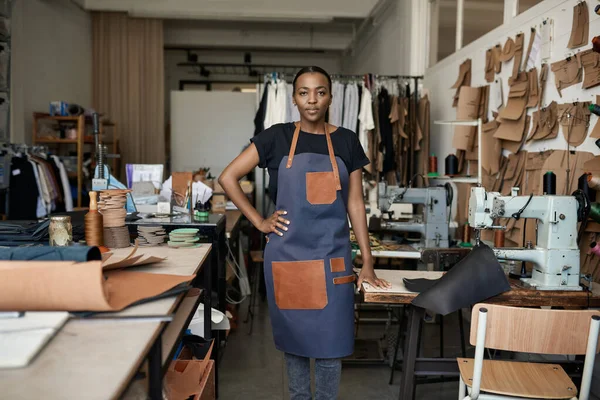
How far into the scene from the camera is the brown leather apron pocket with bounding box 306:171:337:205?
2.05m

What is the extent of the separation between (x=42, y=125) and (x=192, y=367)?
5728 mm

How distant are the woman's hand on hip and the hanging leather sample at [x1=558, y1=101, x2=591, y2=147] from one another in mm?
1567

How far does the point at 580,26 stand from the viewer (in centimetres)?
293

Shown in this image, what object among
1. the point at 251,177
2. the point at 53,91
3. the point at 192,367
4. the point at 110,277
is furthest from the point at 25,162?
the point at 110,277

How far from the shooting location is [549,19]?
329 centimetres

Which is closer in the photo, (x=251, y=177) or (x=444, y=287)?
(x=444, y=287)

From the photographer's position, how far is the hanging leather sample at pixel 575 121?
2912 millimetres

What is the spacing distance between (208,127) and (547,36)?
5.84 metres

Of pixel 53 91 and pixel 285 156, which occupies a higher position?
pixel 53 91

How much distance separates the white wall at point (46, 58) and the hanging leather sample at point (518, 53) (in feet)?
18.0

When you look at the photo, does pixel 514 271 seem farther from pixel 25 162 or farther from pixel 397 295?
pixel 25 162

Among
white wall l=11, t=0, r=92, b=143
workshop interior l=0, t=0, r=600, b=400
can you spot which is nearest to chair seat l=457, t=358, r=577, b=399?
workshop interior l=0, t=0, r=600, b=400

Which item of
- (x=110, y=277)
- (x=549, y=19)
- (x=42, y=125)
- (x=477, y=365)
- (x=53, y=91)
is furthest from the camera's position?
(x=53, y=91)

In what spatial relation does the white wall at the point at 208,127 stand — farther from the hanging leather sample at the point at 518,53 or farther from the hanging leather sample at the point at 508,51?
the hanging leather sample at the point at 518,53
